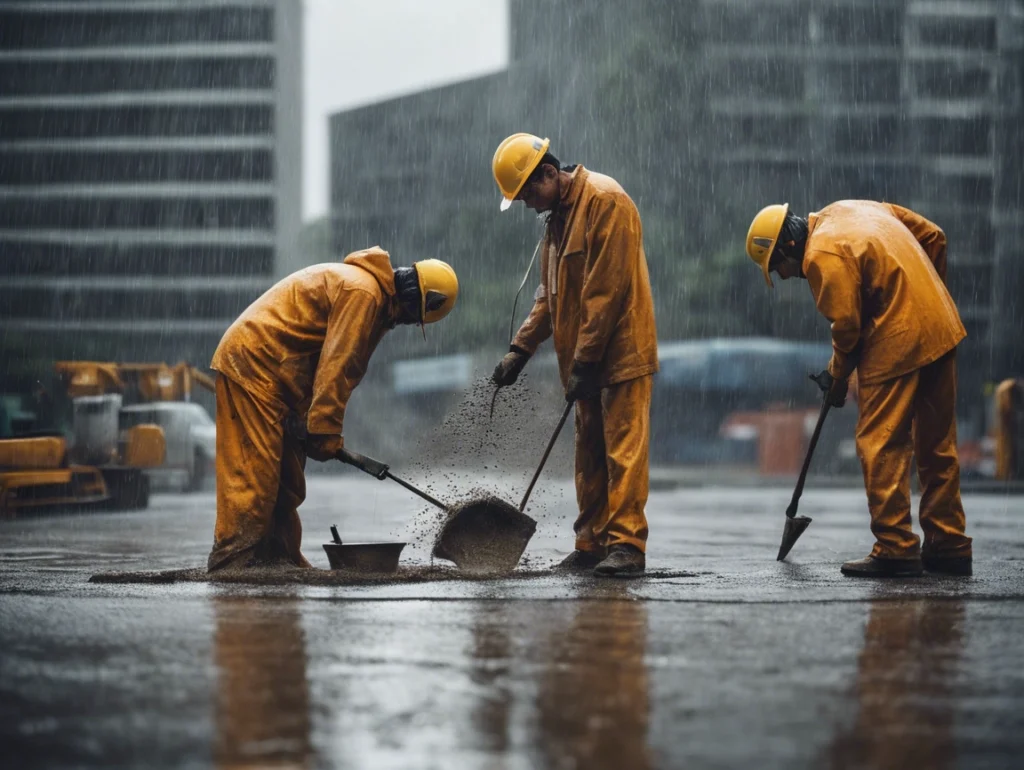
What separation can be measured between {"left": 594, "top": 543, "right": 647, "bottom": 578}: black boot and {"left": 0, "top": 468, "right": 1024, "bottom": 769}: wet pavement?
0.16m

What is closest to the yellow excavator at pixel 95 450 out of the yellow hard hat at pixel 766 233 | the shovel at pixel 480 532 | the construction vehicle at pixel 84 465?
the construction vehicle at pixel 84 465

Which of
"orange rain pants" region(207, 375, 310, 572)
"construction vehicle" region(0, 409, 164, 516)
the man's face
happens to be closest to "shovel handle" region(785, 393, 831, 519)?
the man's face

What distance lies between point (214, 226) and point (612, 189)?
7726cm

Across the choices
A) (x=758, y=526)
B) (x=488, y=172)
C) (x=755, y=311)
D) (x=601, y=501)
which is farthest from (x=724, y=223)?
(x=601, y=501)

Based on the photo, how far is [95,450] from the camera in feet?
54.4

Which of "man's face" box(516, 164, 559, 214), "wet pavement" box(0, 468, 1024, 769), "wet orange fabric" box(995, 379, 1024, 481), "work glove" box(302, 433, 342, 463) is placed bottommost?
"wet orange fabric" box(995, 379, 1024, 481)

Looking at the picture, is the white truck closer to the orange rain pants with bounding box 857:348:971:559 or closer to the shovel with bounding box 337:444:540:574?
the shovel with bounding box 337:444:540:574

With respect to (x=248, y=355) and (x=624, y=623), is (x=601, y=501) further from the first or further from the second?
(x=624, y=623)

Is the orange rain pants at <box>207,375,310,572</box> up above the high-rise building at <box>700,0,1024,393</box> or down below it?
below

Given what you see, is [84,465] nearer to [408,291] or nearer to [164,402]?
[164,402]

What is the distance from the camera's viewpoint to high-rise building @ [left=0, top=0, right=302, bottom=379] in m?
81.6

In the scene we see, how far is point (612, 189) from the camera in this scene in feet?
22.2

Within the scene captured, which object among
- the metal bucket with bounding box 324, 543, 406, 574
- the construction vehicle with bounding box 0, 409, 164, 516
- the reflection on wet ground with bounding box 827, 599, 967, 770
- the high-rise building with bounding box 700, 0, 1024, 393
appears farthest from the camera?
the high-rise building with bounding box 700, 0, 1024, 393

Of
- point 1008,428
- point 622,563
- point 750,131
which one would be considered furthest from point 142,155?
point 622,563
